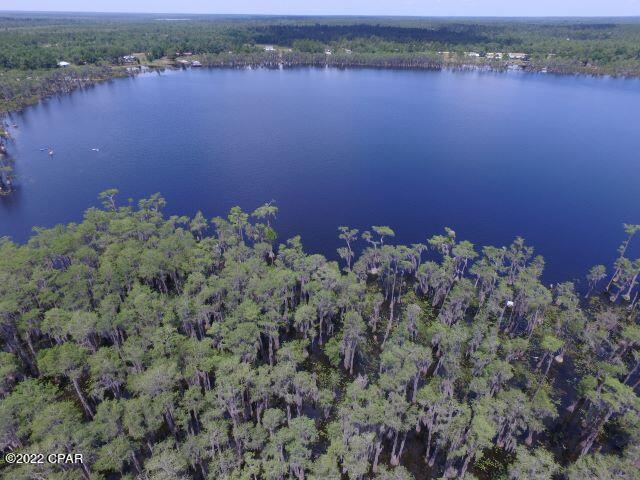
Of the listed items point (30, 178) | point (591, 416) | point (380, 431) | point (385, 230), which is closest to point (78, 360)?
point (380, 431)

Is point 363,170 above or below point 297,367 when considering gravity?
above

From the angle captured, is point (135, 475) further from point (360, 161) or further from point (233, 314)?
point (360, 161)

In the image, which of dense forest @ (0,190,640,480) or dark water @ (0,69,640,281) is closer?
dense forest @ (0,190,640,480)

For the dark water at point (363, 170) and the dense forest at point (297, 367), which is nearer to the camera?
the dense forest at point (297, 367)

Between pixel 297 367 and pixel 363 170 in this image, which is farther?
pixel 363 170
